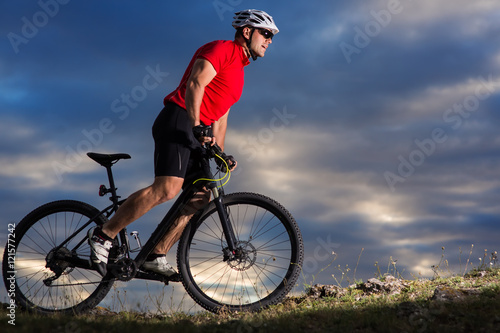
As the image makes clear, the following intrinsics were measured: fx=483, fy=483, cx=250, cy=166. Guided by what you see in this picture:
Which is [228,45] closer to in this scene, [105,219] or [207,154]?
[207,154]

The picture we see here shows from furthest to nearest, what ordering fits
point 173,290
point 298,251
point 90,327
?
point 173,290 → point 298,251 → point 90,327

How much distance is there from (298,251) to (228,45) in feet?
8.42

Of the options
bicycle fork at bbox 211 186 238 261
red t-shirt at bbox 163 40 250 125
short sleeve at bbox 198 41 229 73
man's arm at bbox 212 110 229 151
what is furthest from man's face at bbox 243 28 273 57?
bicycle fork at bbox 211 186 238 261

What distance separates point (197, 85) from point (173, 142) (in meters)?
0.70

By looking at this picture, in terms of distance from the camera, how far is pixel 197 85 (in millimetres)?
5438

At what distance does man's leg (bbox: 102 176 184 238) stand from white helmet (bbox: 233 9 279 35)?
6.79 ft

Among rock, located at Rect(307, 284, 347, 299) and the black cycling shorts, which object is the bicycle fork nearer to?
the black cycling shorts

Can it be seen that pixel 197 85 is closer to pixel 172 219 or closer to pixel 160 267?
pixel 172 219

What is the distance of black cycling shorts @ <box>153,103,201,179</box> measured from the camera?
18.1 feet

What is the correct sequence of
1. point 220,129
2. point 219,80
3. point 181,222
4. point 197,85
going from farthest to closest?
1. point 220,129
2. point 181,222
3. point 219,80
4. point 197,85

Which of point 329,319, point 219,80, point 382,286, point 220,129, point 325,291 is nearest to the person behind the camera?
point 329,319

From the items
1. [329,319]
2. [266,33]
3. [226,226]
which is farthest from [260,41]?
[329,319]

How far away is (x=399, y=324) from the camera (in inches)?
188

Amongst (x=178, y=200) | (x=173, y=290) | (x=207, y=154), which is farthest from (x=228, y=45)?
(x=173, y=290)
